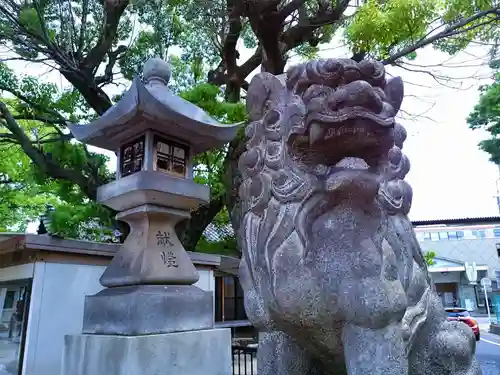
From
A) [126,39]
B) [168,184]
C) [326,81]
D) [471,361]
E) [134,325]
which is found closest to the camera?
[326,81]

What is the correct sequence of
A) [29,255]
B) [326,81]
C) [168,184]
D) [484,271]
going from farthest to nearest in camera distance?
[484,271], [29,255], [168,184], [326,81]

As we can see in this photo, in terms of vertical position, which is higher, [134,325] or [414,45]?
[414,45]

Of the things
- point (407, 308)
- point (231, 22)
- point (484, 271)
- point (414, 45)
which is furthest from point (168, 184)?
point (484, 271)

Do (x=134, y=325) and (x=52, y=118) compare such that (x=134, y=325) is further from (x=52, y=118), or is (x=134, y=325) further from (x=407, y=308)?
(x=52, y=118)

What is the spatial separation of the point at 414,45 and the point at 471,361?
21.1ft

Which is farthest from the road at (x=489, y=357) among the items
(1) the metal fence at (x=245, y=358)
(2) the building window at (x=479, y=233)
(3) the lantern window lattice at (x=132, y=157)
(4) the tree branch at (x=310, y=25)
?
(2) the building window at (x=479, y=233)

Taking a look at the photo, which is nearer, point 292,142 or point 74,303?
point 292,142

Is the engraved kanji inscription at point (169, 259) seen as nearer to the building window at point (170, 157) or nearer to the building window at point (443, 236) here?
the building window at point (170, 157)

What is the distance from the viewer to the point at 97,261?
542cm

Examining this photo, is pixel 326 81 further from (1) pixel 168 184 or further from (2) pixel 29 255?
(2) pixel 29 255

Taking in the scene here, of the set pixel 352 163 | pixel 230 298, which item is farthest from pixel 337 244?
pixel 230 298

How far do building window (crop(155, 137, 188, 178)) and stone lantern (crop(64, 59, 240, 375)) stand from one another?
1 cm

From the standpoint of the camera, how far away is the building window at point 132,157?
4248 millimetres

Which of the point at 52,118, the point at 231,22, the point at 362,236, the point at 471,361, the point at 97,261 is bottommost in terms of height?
the point at 471,361
